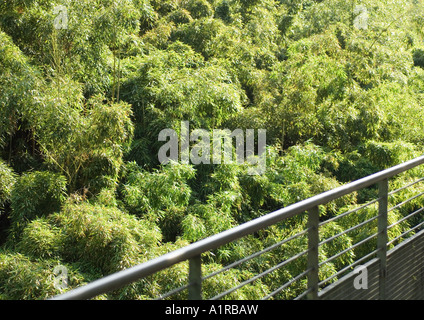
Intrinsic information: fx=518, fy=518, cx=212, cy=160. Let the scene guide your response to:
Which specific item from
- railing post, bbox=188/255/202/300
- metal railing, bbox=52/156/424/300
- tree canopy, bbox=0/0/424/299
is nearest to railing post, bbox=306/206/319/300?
metal railing, bbox=52/156/424/300

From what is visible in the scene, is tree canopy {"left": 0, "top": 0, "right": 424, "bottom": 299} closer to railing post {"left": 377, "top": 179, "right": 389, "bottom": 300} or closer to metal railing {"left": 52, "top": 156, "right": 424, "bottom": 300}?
railing post {"left": 377, "top": 179, "right": 389, "bottom": 300}

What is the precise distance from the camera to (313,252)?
1.82 metres

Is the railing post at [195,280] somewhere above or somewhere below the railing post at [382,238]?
above

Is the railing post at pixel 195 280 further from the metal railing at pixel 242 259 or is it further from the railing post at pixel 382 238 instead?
the railing post at pixel 382 238

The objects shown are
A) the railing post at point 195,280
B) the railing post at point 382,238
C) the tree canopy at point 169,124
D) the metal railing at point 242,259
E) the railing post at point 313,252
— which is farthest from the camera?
the tree canopy at point 169,124

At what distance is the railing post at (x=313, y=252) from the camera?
1.80 meters

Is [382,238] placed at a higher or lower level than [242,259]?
lower

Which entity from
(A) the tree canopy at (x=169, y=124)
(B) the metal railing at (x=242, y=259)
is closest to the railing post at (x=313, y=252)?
(B) the metal railing at (x=242, y=259)

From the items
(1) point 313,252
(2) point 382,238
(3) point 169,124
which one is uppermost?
(1) point 313,252

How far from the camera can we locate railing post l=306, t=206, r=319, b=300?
180 cm

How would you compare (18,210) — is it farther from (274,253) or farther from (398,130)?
(398,130)

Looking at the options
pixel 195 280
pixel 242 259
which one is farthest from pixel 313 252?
pixel 195 280

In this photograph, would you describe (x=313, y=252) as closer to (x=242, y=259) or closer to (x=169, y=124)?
(x=242, y=259)
